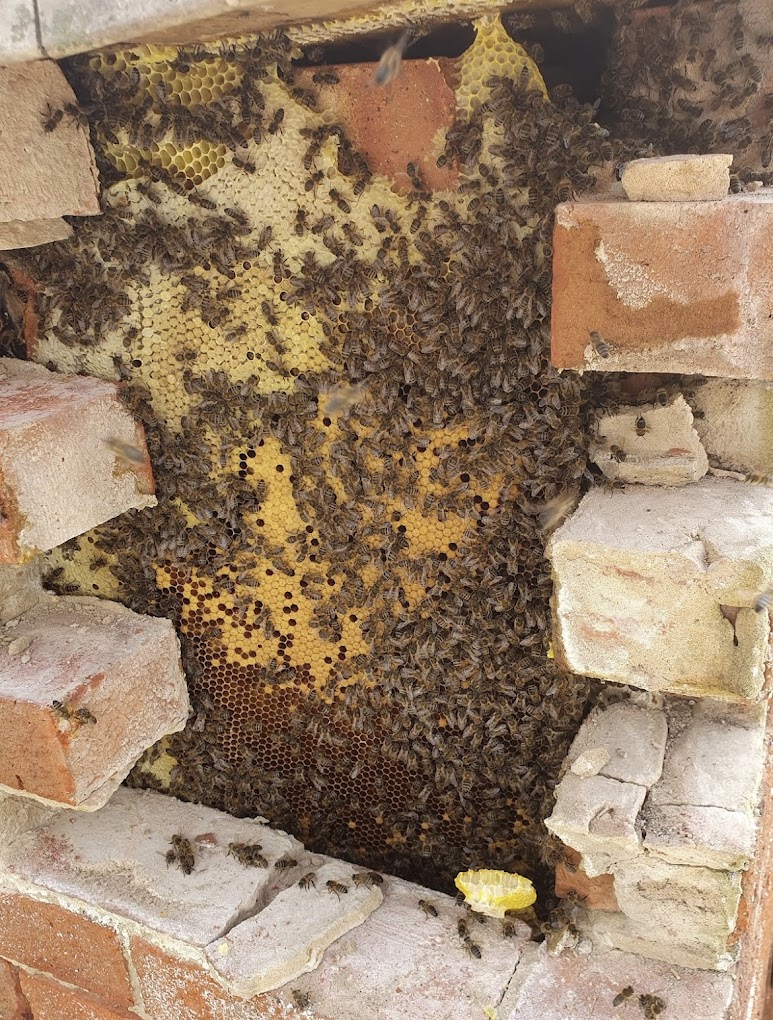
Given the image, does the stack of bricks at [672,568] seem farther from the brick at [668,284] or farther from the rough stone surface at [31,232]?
the rough stone surface at [31,232]

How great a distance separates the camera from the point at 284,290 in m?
2.81

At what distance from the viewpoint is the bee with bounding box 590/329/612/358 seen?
→ 220 centimetres

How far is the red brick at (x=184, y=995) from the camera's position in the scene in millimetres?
2795

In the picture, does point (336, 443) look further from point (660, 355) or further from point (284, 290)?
point (660, 355)

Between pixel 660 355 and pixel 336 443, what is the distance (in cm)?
115

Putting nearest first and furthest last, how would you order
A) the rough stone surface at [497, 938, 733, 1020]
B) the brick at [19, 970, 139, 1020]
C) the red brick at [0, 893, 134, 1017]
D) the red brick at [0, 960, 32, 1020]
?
1. the rough stone surface at [497, 938, 733, 1020]
2. the red brick at [0, 893, 134, 1017]
3. the brick at [19, 970, 139, 1020]
4. the red brick at [0, 960, 32, 1020]

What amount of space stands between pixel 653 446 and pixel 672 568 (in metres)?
0.56

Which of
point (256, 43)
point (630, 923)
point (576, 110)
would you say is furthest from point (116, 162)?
point (630, 923)

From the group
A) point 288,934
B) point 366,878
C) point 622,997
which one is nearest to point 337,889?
point 366,878

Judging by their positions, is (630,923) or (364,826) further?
(364,826)

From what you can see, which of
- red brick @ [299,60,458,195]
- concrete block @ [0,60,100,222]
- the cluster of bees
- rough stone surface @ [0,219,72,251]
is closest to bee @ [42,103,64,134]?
concrete block @ [0,60,100,222]

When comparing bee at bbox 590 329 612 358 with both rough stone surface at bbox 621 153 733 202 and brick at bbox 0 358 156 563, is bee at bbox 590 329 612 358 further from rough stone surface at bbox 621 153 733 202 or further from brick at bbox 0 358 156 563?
brick at bbox 0 358 156 563

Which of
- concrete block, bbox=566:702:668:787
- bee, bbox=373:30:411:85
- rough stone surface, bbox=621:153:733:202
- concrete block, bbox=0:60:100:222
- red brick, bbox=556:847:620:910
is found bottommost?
red brick, bbox=556:847:620:910

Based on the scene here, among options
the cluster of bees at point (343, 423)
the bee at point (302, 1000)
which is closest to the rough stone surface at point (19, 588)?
the cluster of bees at point (343, 423)
